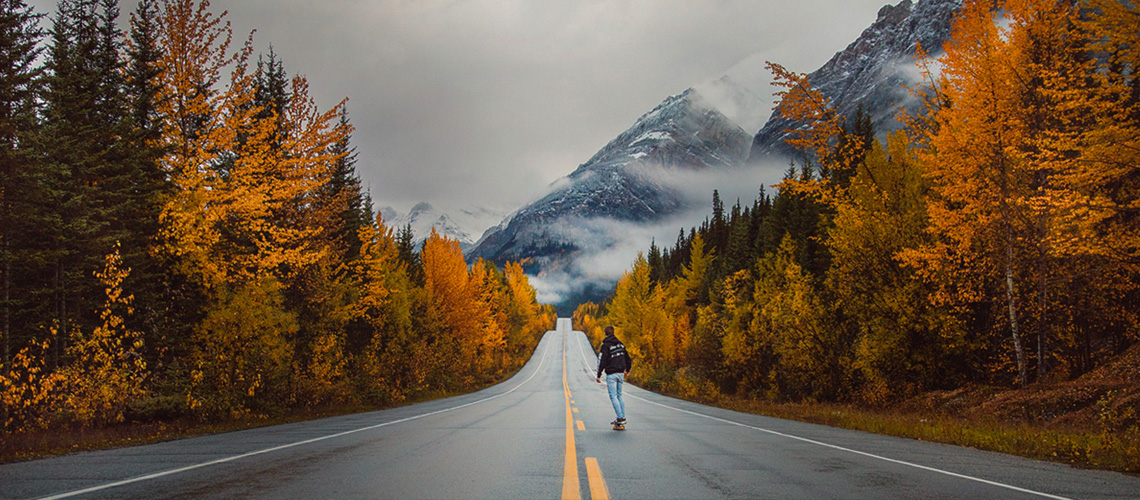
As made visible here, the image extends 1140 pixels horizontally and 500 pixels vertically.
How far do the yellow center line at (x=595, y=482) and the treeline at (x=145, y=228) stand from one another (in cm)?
1102

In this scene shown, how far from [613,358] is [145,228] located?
13174mm

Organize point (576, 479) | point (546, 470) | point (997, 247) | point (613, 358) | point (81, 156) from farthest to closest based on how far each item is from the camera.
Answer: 1. point (997, 247)
2. point (81, 156)
3. point (613, 358)
4. point (546, 470)
5. point (576, 479)

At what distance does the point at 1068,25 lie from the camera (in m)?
15.3

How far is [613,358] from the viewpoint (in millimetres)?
11789

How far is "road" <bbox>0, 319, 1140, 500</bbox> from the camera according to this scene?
5363mm

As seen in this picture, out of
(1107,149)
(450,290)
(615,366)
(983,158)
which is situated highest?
(983,158)

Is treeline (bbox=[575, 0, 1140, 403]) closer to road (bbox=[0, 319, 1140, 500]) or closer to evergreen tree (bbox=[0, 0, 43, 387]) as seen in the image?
road (bbox=[0, 319, 1140, 500])

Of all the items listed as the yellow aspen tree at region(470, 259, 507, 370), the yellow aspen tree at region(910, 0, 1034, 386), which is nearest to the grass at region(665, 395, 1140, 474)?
the yellow aspen tree at region(910, 0, 1034, 386)

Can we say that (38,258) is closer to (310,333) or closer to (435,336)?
(310,333)

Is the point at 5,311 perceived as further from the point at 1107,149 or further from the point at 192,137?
the point at 1107,149

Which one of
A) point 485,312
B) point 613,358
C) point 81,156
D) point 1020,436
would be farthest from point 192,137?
point 485,312

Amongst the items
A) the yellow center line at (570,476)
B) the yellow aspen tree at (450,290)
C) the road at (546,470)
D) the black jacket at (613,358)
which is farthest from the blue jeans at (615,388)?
the yellow aspen tree at (450,290)

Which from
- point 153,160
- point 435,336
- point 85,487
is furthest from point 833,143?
point 435,336

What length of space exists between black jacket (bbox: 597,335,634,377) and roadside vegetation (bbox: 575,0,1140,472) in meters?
7.03
